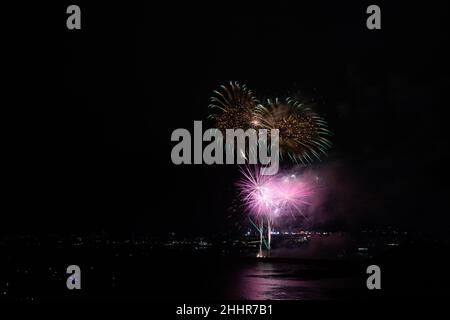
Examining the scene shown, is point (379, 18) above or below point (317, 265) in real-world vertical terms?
above

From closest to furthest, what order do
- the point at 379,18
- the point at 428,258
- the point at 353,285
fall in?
the point at 379,18, the point at 353,285, the point at 428,258

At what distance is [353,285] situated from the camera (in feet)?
123

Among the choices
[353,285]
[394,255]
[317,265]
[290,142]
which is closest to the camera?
[353,285]

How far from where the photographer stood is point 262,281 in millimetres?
40656

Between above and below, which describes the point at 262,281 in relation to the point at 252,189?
below

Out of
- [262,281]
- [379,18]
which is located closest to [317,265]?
[262,281]
